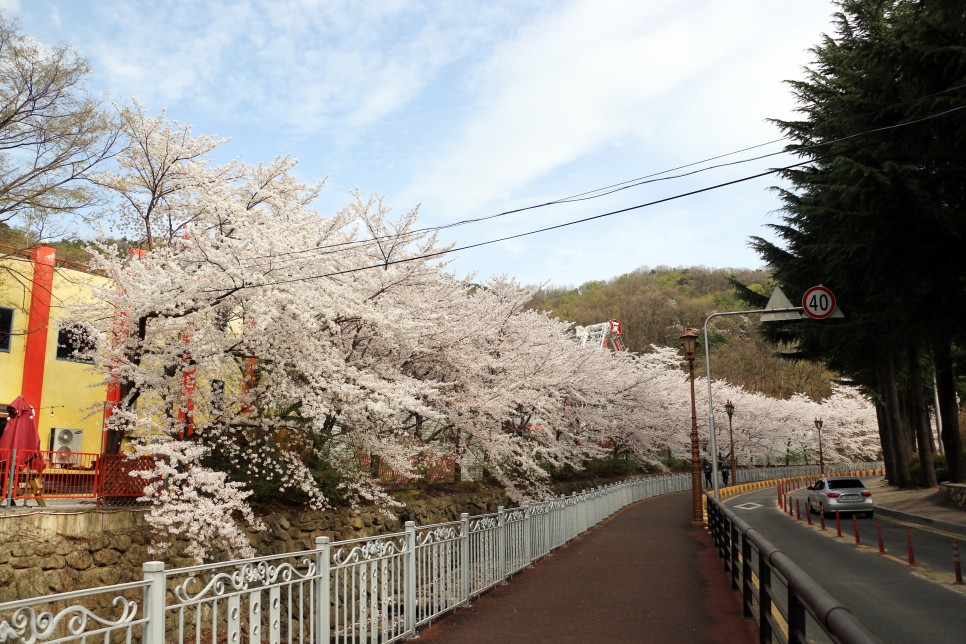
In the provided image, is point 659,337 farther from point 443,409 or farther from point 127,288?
point 127,288

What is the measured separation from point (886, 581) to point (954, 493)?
45.5 feet

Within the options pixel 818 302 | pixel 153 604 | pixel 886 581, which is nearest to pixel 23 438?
pixel 153 604

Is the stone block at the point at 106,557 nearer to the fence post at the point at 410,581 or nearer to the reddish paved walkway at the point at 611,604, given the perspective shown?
the reddish paved walkway at the point at 611,604

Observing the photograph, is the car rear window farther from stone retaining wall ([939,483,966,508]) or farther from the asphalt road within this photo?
the asphalt road

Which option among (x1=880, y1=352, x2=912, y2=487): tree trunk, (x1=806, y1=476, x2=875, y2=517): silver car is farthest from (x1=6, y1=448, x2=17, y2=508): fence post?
(x1=880, y1=352, x2=912, y2=487): tree trunk

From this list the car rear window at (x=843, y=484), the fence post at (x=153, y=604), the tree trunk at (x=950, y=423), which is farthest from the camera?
the tree trunk at (x=950, y=423)

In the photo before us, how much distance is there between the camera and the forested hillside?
79875 millimetres

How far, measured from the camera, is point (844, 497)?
23.5 metres

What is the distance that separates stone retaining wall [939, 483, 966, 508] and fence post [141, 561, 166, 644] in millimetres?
24604

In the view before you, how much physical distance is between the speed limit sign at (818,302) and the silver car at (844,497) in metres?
8.37

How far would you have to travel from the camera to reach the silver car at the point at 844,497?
76.6ft

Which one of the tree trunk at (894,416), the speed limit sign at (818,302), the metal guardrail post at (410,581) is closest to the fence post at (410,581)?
the metal guardrail post at (410,581)

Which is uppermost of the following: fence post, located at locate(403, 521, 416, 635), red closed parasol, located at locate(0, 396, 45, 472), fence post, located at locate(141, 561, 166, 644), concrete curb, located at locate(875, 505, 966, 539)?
red closed parasol, located at locate(0, 396, 45, 472)

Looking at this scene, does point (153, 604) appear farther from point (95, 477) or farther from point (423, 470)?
point (423, 470)
